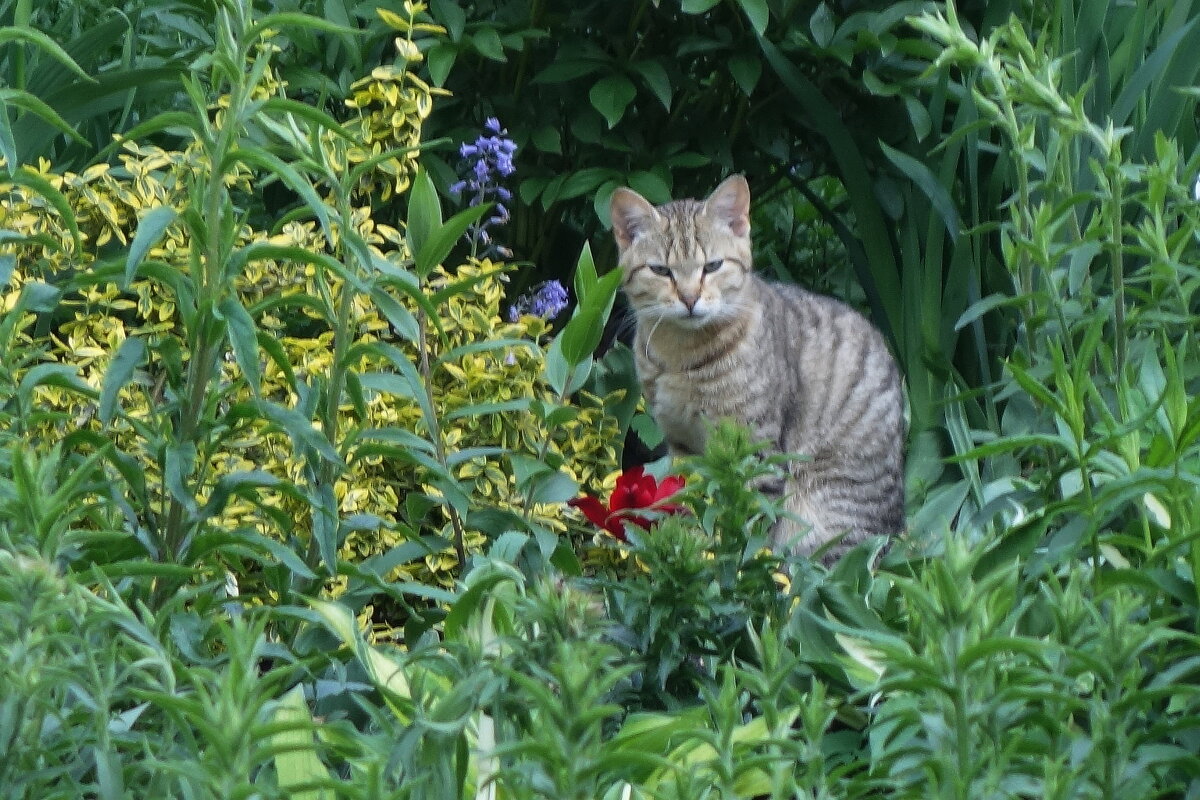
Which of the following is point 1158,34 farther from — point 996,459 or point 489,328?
point 489,328

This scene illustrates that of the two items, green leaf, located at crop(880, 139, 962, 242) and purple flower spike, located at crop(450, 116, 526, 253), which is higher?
purple flower spike, located at crop(450, 116, 526, 253)

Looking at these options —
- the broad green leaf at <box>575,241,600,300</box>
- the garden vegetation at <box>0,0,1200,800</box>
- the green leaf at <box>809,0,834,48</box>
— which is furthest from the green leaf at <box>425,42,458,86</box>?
the broad green leaf at <box>575,241,600,300</box>

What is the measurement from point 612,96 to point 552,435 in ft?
3.73

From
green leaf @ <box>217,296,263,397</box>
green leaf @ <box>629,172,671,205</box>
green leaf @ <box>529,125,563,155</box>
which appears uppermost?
green leaf @ <box>217,296,263,397</box>

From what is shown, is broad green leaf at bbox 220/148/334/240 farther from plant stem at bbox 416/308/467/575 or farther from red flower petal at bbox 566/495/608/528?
red flower petal at bbox 566/495/608/528

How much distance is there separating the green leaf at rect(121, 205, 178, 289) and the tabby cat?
2.08 metres

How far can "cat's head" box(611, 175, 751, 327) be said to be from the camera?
3.96 meters

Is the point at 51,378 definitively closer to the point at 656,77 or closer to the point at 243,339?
the point at 243,339

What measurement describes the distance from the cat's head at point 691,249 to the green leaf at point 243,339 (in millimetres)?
2151

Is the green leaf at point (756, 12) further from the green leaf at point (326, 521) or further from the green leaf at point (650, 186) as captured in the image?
the green leaf at point (326, 521)

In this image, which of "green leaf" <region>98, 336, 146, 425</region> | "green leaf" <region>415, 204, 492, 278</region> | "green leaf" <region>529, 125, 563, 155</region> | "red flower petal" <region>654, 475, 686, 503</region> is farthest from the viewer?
"green leaf" <region>529, 125, 563, 155</region>

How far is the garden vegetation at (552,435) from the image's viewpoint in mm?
1397

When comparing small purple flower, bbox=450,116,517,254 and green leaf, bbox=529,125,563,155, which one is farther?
green leaf, bbox=529,125,563,155

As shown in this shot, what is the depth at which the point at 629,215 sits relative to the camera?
3.93 metres
